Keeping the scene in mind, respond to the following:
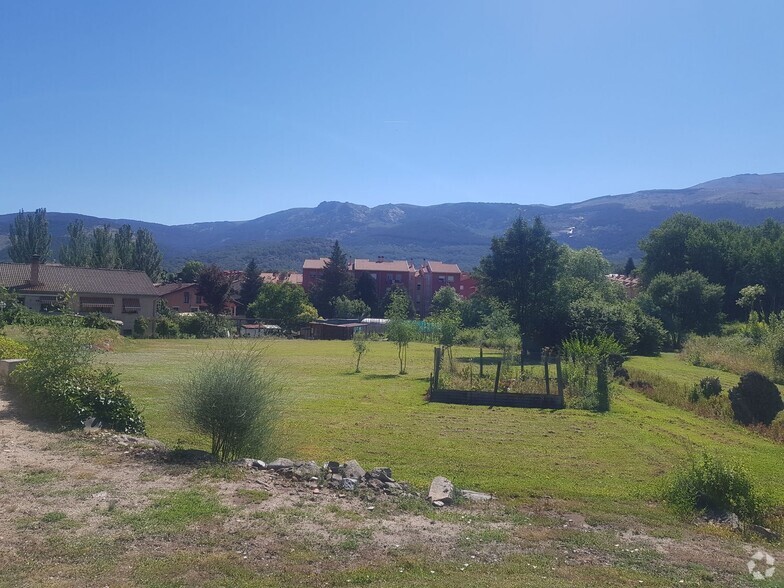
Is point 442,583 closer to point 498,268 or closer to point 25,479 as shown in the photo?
point 25,479

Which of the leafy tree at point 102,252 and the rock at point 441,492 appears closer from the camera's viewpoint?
the rock at point 441,492

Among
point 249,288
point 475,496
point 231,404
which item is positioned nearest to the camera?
point 475,496

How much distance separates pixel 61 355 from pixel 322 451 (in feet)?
17.0

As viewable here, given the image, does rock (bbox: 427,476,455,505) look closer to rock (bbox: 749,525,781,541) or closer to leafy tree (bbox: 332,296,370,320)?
rock (bbox: 749,525,781,541)

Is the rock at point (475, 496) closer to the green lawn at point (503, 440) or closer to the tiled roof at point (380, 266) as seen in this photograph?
the green lawn at point (503, 440)

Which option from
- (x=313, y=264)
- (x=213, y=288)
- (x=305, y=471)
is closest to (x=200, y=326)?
(x=213, y=288)

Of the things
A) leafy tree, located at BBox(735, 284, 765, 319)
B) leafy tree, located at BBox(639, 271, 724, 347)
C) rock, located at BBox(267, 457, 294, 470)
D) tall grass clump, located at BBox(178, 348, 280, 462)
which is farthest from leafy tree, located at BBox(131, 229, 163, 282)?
rock, located at BBox(267, 457, 294, 470)

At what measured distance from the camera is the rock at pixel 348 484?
849cm

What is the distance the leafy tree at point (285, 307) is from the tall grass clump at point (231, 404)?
65.1m

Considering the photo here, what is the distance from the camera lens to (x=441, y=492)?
8.49 meters

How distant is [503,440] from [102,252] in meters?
84.7

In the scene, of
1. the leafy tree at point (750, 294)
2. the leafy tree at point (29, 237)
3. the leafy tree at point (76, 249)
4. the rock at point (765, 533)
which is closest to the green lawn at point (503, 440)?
the rock at point (765, 533)

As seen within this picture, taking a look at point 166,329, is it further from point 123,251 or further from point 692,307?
point 692,307

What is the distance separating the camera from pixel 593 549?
267 inches
